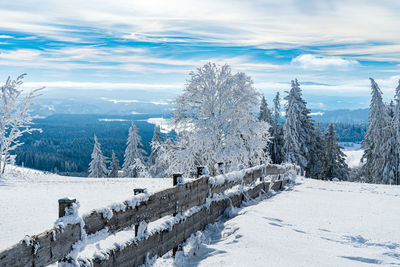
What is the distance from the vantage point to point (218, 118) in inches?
840

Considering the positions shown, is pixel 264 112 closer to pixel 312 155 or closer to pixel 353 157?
pixel 312 155

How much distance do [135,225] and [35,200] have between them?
7527 mm

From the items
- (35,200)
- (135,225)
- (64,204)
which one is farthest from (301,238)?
(35,200)

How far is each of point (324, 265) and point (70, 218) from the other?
373 cm

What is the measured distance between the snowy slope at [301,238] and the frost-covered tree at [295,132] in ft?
84.1

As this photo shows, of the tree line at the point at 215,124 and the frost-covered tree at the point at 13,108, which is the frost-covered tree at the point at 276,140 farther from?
the frost-covered tree at the point at 13,108

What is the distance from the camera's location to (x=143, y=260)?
5.23 m

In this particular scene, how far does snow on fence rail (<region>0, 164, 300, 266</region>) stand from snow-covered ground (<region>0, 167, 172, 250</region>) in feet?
1.35

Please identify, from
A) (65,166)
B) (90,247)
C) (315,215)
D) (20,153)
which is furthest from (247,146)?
(20,153)

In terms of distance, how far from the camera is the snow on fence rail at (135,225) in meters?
3.37

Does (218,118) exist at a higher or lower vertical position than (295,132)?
higher

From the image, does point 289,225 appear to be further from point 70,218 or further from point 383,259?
point 70,218

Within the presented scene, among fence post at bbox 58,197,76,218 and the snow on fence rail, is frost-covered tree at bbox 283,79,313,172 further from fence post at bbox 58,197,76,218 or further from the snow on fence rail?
fence post at bbox 58,197,76,218

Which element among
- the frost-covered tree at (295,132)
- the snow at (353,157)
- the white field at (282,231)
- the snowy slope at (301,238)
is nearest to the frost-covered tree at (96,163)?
the frost-covered tree at (295,132)
